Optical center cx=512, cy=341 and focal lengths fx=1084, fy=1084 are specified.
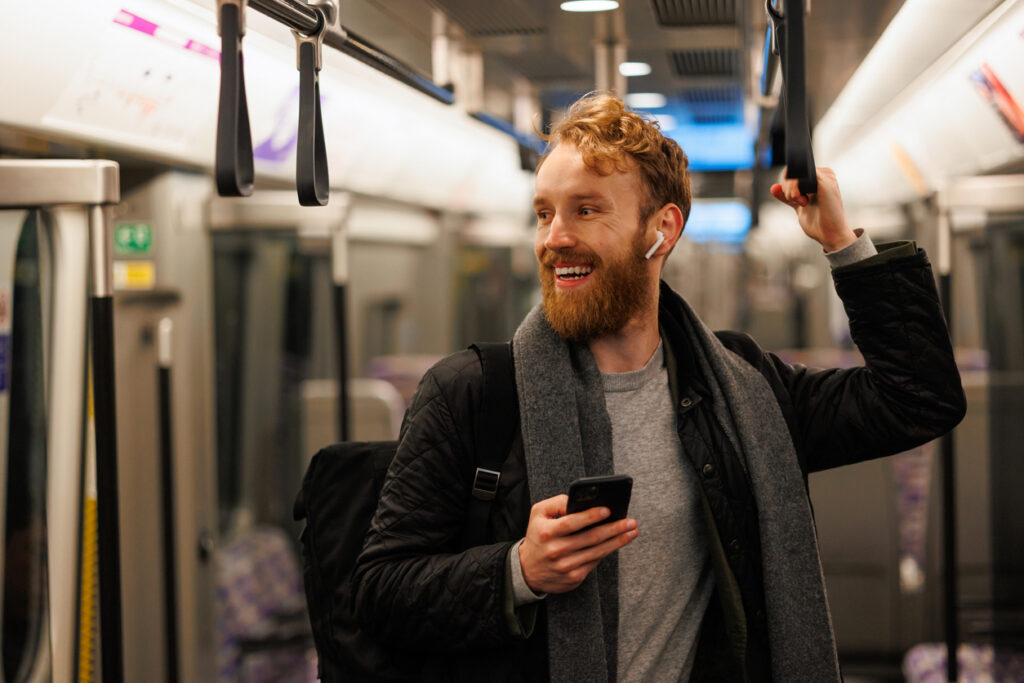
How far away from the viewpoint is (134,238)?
404 cm

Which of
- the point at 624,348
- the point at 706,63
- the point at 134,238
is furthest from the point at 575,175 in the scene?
the point at 134,238

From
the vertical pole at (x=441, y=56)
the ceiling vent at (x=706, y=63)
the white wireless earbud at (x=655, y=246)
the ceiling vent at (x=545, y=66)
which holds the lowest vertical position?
the white wireless earbud at (x=655, y=246)

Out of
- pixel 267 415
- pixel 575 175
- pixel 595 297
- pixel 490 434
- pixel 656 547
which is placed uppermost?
pixel 575 175

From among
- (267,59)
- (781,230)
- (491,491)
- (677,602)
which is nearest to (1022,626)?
(677,602)

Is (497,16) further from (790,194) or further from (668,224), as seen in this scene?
(790,194)

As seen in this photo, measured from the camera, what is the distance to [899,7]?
9.01 ft

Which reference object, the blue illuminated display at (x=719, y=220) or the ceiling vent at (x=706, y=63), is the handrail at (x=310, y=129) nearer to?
the ceiling vent at (x=706, y=63)

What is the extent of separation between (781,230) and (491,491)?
12.6 metres

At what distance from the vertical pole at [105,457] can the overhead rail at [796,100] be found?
4.05 feet

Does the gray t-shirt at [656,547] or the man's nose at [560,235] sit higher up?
the man's nose at [560,235]

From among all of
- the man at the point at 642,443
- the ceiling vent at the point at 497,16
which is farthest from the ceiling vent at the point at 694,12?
the man at the point at 642,443

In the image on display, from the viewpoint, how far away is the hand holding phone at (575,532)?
1.56 m

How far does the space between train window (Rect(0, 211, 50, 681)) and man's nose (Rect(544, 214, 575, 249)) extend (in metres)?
1.41

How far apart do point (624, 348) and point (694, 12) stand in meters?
1.12
